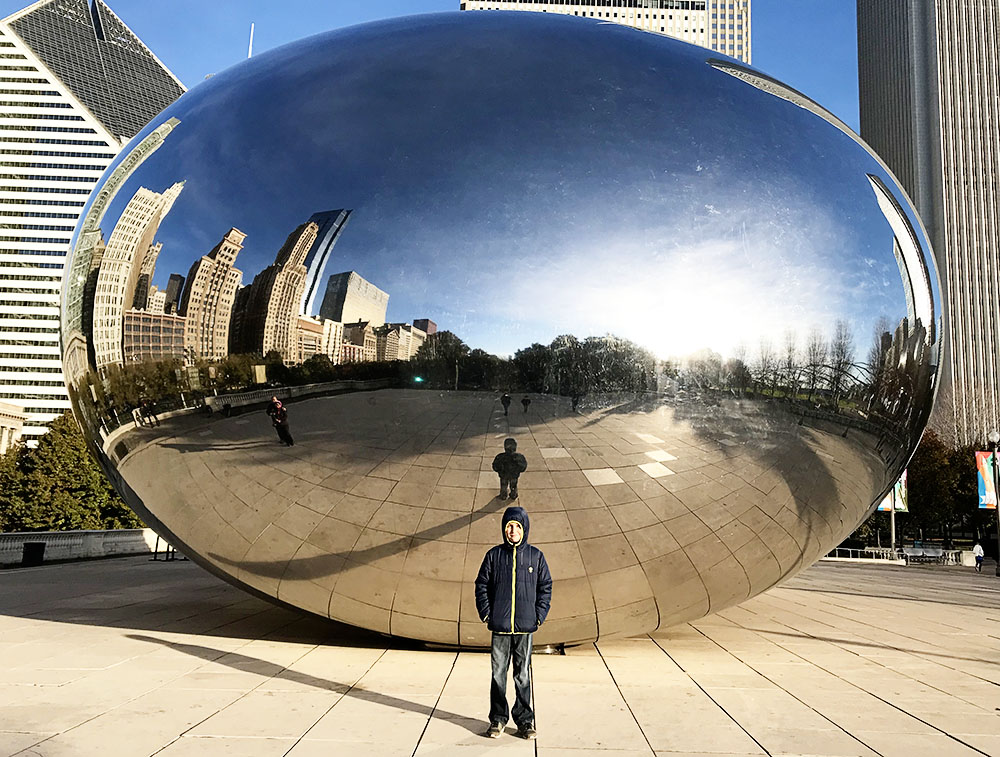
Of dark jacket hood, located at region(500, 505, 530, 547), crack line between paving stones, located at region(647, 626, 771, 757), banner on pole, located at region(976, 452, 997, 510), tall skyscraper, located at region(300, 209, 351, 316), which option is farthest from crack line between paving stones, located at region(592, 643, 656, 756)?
banner on pole, located at region(976, 452, 997, 510)

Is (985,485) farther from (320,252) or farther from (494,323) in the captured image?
(320,252)

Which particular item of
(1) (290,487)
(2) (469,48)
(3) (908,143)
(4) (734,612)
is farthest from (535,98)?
(3) (908,143)

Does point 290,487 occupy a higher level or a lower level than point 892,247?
lower

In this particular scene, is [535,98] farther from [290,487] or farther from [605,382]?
[290,487]

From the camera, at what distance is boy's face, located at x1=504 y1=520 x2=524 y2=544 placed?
18.8ft

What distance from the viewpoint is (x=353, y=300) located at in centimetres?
642

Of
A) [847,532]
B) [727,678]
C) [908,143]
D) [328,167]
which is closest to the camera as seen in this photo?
[328,167]

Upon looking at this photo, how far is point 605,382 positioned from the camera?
6293mm

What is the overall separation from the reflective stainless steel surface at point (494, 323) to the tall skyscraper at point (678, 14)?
345ft

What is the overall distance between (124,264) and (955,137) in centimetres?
12632

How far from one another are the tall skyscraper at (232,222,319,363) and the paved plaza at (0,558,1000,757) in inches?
104

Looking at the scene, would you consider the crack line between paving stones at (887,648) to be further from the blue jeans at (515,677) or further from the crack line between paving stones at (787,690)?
the blue jeans at (515,677)

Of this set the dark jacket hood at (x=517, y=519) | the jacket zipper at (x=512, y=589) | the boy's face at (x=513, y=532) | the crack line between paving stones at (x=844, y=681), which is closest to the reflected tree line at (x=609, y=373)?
the dark jacket hood at (x=517, y=519)

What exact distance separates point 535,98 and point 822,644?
6.55 m
